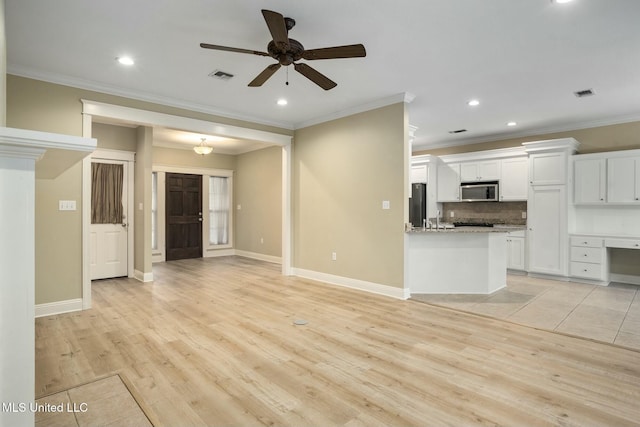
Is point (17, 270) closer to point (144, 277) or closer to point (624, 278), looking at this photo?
point (144, 277)

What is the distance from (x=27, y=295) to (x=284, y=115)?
16.4ft

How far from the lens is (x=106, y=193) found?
602cm

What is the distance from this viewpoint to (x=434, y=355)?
289cm

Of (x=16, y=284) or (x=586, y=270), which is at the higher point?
(x=16, y=284)

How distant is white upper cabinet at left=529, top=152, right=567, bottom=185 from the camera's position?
5898mm

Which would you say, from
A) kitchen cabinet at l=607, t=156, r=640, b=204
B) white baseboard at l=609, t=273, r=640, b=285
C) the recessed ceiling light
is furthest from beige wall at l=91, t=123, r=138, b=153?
white baseboard at l=609, t=273, r=640, b=285

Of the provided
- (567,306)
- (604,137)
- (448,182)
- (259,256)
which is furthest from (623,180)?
(259,256)

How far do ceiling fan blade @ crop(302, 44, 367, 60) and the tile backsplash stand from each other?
219 inches

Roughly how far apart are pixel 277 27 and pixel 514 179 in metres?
5.79

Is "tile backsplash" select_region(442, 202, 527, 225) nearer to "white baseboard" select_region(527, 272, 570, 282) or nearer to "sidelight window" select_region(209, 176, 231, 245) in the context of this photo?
"white baseboard" select_region(527, 272, 570, 282)

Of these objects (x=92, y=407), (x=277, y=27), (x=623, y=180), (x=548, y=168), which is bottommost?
(x=92, y=407)

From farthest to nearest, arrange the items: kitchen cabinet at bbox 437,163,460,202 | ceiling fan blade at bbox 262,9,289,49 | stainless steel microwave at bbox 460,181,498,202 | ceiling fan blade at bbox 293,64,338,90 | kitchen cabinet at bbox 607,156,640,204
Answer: kitchen cabinet at bbox 437,163,460,202 → stainless steel microwave at bbox 460,181,498,202 → kitchen cabinet at bbox 607,156,640,204 → ceiling fan blade at bbox 293,64,338,90 → ceiling fan blade at bbox 262,9,289,49

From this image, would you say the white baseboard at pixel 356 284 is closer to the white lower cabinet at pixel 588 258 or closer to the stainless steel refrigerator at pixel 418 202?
the stainless steel refrigerator at pixel 418 202

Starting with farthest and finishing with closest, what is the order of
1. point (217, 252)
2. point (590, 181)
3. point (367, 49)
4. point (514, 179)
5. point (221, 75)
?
point (217, 252) → point (514, 179) → point (590, 181) → point (221, 75) → point (367, 49)
